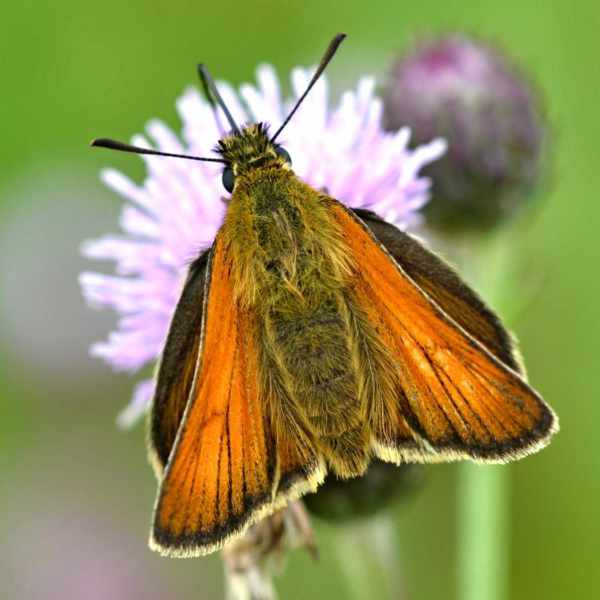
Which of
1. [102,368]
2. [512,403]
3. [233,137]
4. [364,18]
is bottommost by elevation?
[512,403]

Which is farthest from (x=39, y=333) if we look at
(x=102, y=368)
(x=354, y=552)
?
(x=354, y=552)

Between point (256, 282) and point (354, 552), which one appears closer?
point (256, 282)

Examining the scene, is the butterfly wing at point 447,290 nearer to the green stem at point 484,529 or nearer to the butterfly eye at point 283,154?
the butterfly eye at point 283,154

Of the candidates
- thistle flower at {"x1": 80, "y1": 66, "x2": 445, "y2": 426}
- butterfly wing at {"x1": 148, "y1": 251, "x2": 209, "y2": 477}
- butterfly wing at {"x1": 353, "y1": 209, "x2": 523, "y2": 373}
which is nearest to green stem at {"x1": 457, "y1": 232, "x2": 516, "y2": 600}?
thistle flower at {"x1": 80, "y1": 66, "x2": 445, "y2": 426}

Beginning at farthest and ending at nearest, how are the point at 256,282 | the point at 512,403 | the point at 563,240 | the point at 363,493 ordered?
the point at 563,240 < the point at 363,493 < the point at 256,282 < the point at 512,403

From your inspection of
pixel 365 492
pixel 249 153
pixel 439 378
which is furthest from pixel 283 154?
pixel 365 492

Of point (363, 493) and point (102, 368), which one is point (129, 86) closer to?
point (102, 368)

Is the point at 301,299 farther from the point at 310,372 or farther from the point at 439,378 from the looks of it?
the point at 439,378
